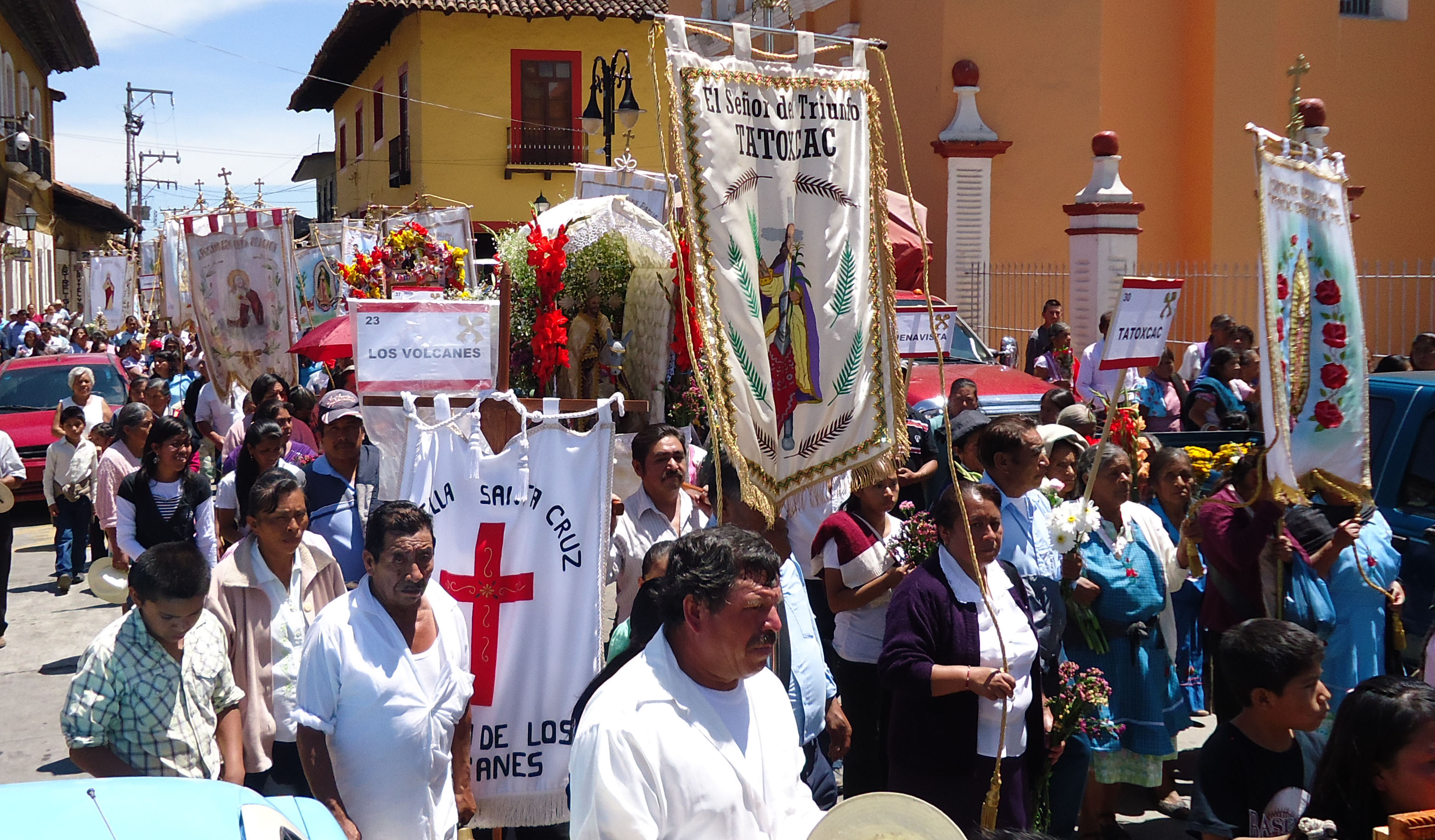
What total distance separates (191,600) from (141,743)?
Answer: 451 millimetres

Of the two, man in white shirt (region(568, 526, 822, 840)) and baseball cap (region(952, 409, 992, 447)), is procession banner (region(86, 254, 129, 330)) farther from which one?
man in white shirt (region(568, 526, 822, 840))

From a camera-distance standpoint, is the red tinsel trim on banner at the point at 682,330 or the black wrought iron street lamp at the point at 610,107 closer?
the red tinsel trim on banner at the point at 682,330

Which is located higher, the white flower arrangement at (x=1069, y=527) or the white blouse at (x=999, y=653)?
the white flower arrangement at (x=1069, y=527)

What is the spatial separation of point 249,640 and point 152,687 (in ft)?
2.19

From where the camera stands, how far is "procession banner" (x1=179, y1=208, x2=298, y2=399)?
10203 millimetres

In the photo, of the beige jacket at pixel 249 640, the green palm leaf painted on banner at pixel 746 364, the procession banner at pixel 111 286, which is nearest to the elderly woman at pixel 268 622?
the beige jacket at pixel 249 640

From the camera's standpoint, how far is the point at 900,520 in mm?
5633

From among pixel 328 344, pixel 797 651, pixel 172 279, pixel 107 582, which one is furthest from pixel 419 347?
pixel 172 279

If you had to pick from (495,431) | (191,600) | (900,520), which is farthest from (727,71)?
(191,600)

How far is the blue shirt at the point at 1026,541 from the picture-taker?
524 cm

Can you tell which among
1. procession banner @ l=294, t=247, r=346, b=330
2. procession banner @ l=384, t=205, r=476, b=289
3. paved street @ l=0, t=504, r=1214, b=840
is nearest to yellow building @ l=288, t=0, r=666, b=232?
procession banner @ l=294, t=247, r=346, b=330

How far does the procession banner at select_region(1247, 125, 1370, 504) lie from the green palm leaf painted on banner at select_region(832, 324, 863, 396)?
1.62m

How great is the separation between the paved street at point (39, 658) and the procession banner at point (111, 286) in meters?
13.9

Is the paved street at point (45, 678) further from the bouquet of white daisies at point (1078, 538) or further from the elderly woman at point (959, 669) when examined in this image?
the elderly woman at point (959, 669)
